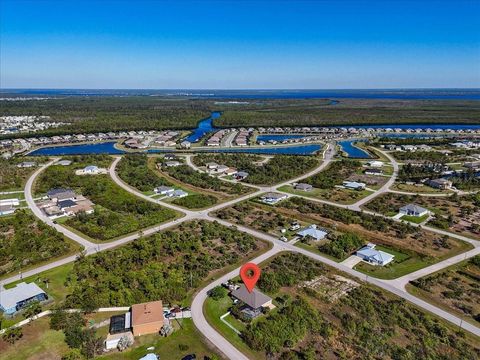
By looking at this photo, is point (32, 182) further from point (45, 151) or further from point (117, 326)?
point (117, 326)

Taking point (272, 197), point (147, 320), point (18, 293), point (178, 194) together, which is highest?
point (147, 320)

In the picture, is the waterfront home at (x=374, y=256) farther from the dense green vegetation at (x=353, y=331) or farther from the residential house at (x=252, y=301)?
the residential house at (x=252, y=301)

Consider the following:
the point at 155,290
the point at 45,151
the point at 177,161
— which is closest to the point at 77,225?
the point at 155,290

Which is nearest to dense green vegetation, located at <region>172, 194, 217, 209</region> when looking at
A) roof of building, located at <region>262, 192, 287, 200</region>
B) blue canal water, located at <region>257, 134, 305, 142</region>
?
roof of building, located at <region>262, 192, 287, 200</region>

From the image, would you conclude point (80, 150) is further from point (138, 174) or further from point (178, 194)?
point (178, 194)

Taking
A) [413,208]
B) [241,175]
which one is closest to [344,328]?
[413,208]

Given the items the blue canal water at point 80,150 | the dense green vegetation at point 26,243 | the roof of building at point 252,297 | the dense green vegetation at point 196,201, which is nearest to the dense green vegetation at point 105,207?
the dense green vegetation at point 196,201

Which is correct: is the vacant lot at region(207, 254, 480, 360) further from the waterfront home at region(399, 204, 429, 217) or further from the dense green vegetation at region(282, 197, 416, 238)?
the waterfront home at region(399, 204, 429, 217)
